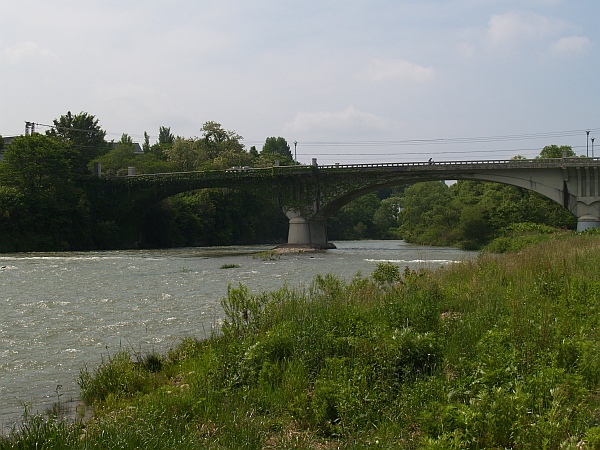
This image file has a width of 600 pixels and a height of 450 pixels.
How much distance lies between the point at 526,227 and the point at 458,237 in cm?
1759

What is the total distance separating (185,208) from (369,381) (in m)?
78.6

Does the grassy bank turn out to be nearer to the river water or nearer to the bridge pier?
the river water

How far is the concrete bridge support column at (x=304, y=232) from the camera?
70.0 metres

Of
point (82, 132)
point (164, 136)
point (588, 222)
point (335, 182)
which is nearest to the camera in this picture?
point (588, 222)

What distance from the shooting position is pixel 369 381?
8211 millimetres

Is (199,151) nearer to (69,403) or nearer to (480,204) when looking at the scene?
(480,204)

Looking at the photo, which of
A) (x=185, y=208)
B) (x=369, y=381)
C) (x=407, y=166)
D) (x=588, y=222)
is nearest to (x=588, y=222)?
(x=588, y=222)

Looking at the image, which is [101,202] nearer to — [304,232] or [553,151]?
[304,232]

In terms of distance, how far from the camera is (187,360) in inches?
438

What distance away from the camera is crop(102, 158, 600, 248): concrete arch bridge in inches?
2287

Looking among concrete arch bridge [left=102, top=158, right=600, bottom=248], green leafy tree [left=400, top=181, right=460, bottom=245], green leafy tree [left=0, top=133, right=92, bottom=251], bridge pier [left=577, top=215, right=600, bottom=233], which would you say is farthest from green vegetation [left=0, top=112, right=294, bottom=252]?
bridge pier [left=577, top=215, right=600, bottom=233]

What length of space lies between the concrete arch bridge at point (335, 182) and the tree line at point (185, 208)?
3.05 metres

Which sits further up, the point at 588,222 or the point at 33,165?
the point at 33,165

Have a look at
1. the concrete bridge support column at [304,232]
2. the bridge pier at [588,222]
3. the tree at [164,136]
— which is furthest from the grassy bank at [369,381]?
the tree at [164,136]
